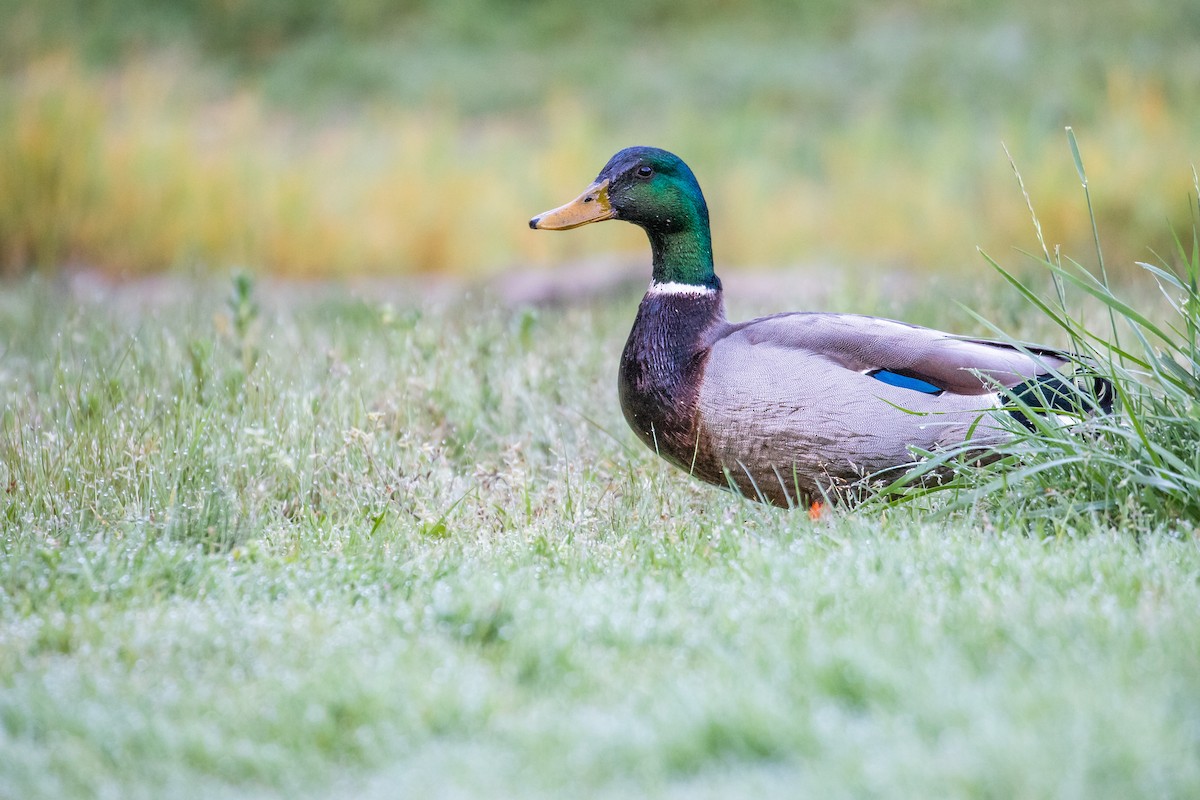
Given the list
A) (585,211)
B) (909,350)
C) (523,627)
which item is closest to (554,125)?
(585,211)

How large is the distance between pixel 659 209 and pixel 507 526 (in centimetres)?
112

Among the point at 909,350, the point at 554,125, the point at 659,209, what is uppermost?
the point at 554,125

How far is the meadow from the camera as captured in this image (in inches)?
82.4

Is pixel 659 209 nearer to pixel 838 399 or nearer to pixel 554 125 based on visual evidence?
pixel 838 399

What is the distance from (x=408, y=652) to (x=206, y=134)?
8.73m

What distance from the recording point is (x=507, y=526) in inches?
140

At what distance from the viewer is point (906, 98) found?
12.4m

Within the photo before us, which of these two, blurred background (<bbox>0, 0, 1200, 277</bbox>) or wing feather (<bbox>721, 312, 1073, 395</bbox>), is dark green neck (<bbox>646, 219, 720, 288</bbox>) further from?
blurred background (<bbox>0, 0, 1200, 277</bbox>)

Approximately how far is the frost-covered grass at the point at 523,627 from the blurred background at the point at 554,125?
4.81 m

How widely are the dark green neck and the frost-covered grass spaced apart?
65 centimetres

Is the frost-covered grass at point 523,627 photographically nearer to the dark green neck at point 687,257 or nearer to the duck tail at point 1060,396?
the duck tail at point 1060,396

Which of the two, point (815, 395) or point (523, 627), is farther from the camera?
point (815, 395)

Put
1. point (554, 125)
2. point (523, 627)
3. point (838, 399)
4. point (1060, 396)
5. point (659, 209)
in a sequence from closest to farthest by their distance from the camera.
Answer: point (523, 627), point (838, 399), point (1060, 396), point (659, 209), point (554, 125)

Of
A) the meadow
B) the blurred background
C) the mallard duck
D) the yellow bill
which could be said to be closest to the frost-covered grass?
the meadow
